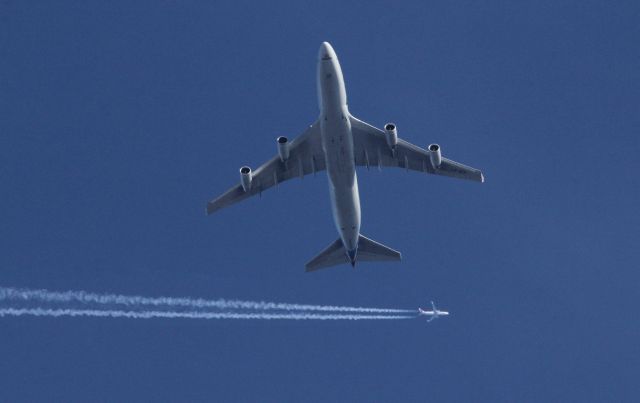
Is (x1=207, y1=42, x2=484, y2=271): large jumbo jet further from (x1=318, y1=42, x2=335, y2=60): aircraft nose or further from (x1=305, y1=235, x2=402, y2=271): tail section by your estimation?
(x1=318, y1=42, x2=335, y2=60): aircraft nose

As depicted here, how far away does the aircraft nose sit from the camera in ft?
197

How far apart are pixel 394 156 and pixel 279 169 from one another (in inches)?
323

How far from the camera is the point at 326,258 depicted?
234 feet

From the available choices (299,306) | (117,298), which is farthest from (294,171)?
(117,298)

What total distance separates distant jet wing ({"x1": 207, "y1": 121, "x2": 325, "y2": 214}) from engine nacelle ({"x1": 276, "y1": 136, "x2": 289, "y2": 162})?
1374mm

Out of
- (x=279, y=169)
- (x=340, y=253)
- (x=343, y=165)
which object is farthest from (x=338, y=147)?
(x=340, y=253)

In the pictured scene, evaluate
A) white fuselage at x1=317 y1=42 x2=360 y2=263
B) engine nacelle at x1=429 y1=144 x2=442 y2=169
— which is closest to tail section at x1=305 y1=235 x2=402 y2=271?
white fuselage at x1=317 y1=42 x2=360 y2=263

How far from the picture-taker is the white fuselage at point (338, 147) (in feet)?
199

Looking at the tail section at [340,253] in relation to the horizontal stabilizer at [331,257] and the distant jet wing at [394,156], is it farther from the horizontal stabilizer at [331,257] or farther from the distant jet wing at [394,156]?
the distant jet wing at [394,156]

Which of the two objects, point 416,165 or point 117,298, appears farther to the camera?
point 416,165

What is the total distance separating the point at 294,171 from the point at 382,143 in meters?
6.69

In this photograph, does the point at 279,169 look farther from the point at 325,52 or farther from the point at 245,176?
the point at 325,52

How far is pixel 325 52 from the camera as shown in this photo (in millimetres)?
60188

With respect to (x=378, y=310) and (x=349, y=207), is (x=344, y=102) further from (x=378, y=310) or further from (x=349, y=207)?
(x=378, y=310)
